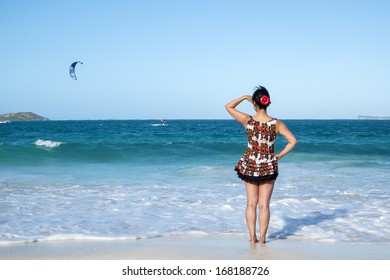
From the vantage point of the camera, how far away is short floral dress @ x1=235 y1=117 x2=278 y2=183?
4668 mm

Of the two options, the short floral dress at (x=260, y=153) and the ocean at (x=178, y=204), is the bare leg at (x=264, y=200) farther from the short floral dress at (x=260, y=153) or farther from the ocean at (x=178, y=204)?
the ocean at (x=178, y=204)

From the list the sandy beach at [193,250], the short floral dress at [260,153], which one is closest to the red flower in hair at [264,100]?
the short floral dress at [260,153]

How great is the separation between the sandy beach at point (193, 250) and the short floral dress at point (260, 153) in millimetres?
846

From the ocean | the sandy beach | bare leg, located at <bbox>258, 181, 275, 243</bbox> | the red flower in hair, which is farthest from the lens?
the ocean

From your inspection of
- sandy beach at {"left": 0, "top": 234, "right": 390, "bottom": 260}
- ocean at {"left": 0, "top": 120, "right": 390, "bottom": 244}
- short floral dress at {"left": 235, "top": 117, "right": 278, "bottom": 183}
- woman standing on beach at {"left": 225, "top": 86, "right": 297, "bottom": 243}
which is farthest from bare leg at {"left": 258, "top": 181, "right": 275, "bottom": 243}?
ocean at {"left": 0, "top": 120, "right": 390, "bottom": 244}

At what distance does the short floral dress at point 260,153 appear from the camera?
4668 mm

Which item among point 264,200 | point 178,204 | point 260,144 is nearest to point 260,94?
point 260,144

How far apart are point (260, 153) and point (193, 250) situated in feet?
4.35

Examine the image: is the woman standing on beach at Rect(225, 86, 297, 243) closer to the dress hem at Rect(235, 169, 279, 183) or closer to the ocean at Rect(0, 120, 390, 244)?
the dress hem at Rect(235, 169, 279, 183)

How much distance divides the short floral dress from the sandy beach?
846 millimetres

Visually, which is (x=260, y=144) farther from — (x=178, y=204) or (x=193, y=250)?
(x=178, y=204)

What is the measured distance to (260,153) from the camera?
4719 mm

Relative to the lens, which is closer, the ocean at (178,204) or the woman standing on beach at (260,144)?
the woman standing on beach at (260,144)
